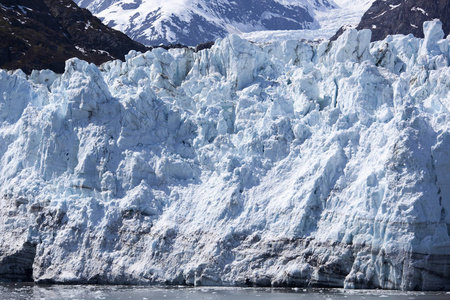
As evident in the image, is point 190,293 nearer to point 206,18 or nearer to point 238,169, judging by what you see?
point 238,169

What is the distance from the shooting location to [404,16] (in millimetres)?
123188

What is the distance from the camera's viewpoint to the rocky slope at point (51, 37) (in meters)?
84.7

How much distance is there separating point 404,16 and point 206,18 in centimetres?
7146

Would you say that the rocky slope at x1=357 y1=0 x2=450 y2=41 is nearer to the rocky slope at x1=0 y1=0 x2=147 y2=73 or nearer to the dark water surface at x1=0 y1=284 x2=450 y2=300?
the rocky slope at x1=0 y1=0 x2=147 y2=73

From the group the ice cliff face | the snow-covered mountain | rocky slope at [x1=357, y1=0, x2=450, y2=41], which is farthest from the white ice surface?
the ice cliff face

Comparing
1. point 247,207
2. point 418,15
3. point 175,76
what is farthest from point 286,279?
point 418,15

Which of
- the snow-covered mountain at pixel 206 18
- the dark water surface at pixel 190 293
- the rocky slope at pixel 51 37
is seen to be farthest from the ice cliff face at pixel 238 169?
the snow-covered mountain at pixel 206 18

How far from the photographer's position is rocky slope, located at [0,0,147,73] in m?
84.7

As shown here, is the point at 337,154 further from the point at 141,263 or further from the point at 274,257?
the point at 141,263

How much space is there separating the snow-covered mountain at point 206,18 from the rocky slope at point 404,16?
120 ft

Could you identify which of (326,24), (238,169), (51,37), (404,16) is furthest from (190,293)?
(326,24)

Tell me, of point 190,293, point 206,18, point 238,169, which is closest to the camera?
point 190,293

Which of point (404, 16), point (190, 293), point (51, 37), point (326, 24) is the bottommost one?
point (190, 293)

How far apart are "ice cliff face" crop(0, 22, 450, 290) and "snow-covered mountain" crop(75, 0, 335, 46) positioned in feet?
412
